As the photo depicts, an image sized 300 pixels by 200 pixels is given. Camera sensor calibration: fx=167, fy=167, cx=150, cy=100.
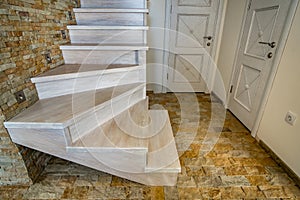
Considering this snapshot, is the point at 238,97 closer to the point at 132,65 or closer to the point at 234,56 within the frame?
the point at 234,56

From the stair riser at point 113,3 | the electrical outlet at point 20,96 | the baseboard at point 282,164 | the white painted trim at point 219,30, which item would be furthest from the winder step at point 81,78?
the white painted trim at point 219,30

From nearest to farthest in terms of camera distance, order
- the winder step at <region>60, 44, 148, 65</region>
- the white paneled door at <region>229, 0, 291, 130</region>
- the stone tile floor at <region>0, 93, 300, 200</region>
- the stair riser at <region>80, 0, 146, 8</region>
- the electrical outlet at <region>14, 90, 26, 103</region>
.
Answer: the electrical outlet at <region>14, 90, 26, 103</region> → the stone tile floor at <region>0, 93, 300, 200</region> → the winder step at <region>60, 44, 148, 65</region> → the white paneled door at <region>229, 0, 291, 130</region> → the stair riser at <region>80, 0, 146, 8</region>

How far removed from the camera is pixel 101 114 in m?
1.22

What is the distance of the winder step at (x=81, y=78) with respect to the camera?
1.23 m

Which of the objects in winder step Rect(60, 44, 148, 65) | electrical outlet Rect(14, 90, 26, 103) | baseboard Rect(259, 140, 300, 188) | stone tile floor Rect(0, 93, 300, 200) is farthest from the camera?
winder step Rect(60, 44, 148, 65)

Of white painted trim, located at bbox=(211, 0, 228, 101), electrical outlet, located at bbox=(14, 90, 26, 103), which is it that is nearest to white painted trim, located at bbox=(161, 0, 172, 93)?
white painted trim, located at bbox=(211, 0, 228, 101)

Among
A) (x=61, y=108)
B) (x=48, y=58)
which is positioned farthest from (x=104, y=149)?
(x=48, y=58)

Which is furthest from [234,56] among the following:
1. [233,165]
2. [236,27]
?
[233,165]

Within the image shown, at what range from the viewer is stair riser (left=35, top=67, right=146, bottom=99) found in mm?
1249

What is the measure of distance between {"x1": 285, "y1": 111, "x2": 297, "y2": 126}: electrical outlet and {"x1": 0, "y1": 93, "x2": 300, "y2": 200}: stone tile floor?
40 centimetres

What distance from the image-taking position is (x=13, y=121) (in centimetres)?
97

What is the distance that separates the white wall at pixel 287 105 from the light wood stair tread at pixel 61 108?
1343mm

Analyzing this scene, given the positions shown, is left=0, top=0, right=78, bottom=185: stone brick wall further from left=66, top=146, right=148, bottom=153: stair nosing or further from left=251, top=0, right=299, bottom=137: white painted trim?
left=251, top=0, right=299, bottom=137: white painted trim

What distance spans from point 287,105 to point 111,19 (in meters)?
1.84
